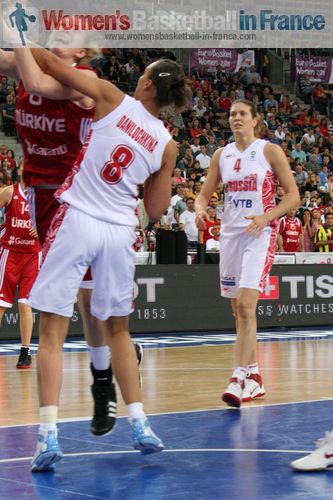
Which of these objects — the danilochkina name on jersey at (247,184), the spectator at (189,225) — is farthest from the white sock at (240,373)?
the spectator at (189,225)

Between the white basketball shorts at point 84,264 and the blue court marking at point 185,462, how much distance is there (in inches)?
31.6

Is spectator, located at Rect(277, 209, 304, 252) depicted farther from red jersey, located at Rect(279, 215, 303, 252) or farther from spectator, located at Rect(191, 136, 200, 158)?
spectator, located at Rect(191, 136, 200, 158)

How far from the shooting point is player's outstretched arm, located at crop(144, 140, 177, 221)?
218 inches

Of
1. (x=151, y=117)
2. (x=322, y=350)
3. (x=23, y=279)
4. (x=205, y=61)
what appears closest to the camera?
(x=151, y=117)

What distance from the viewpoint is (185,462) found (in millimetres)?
5281

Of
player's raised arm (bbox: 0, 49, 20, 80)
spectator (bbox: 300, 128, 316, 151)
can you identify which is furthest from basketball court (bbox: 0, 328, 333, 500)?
spectator (bbox: 300, 128, 316, 151)

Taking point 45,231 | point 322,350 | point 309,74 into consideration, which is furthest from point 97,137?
point 309,74

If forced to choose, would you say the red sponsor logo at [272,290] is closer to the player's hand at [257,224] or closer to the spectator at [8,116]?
the spectator at [8,116]

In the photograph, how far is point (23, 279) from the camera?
35.8 feet

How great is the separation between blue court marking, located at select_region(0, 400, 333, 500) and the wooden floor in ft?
2.38

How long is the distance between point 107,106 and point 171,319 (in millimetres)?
10670

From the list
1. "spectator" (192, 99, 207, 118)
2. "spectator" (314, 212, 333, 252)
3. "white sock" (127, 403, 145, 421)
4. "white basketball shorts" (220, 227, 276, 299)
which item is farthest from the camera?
"spectator" (192, 99, 207, 118)

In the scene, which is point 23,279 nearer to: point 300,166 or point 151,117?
point 151,117

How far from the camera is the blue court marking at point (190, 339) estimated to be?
43.4 feet
